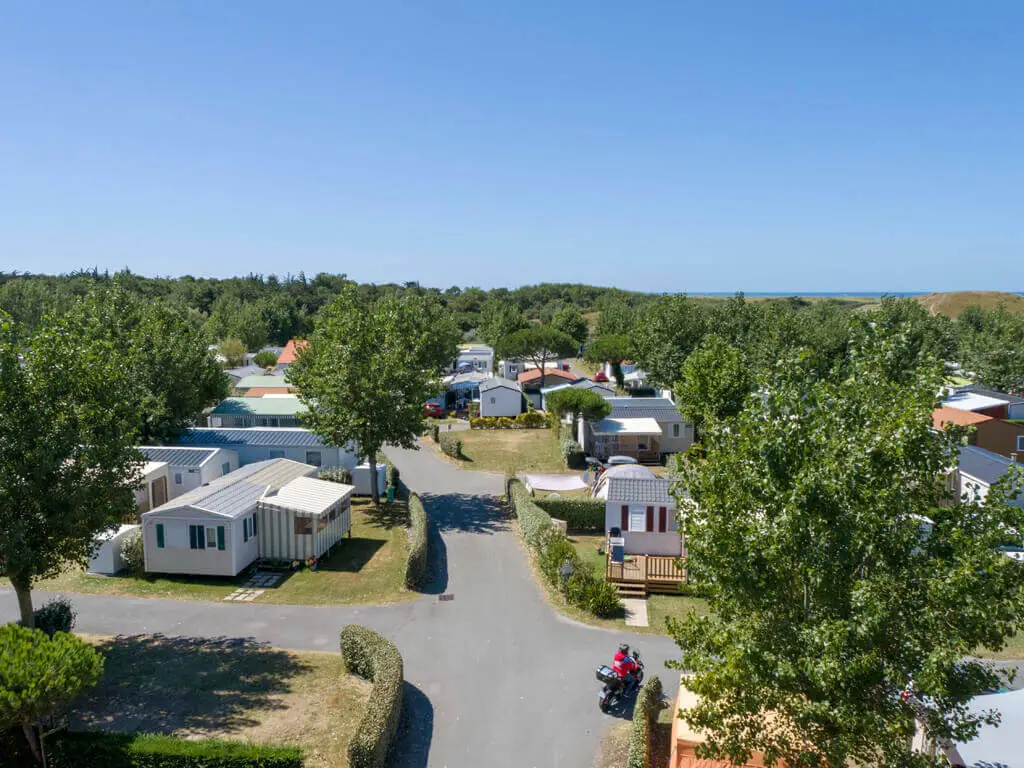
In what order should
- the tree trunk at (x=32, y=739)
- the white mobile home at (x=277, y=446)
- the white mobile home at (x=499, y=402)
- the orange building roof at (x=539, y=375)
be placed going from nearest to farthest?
1. the tree trunk at (x=32, y=739)
2. the white mobile home at (x=277, y=446)
3. the white mobile home at (x=499, y=402)
4. the orange building roof at (x=539, y=375)

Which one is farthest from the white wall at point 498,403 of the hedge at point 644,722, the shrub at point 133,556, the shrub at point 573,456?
the hedge at point 644,722

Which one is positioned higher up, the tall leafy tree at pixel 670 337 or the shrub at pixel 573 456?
the tall leafy tree at pixel 670 337

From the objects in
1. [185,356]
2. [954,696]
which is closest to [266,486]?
[185,356]

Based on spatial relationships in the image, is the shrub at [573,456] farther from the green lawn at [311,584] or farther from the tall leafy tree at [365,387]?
the green lawn at [311,584]

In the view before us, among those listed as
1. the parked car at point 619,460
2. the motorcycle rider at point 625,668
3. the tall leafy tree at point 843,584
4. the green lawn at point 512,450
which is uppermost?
the tall leafy tree at point 843,584

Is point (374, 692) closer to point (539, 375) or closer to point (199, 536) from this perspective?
point (199, 536)

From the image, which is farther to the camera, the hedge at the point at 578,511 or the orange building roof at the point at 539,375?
the orange building roof at the point at 539,375

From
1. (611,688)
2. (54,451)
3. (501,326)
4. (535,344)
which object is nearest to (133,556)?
(54,451)
